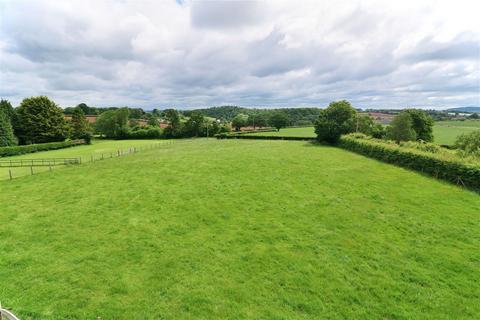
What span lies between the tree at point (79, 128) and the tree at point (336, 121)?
167 feet

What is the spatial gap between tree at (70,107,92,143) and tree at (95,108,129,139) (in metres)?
13.5

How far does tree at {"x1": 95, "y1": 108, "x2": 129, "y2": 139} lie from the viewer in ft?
242

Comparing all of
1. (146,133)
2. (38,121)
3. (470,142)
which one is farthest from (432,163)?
(146,133)

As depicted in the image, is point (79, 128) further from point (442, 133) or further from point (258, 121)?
point (442, 133)

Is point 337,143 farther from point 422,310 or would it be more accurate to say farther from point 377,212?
point 422,310

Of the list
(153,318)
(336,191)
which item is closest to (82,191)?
(153,318)

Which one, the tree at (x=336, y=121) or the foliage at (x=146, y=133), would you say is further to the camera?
the foliage at (x=146, y=133)

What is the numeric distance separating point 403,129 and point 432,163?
3041 centimetres

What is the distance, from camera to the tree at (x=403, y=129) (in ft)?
146

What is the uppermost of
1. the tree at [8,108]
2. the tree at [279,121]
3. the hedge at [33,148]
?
the tree at [8,108]

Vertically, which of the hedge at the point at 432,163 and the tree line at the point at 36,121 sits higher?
the tree line at the point at 36,121

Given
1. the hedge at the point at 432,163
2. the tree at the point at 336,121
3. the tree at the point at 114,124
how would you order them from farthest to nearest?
the tree at the point at 114,124, the tree at the point at 336,121, the hedge at the point at 432,163

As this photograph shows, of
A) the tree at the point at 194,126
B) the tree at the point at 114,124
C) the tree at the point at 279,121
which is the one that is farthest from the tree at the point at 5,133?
the tree at the point at 279,121

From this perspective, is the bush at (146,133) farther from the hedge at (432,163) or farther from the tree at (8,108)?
the hedge at (432,163)
